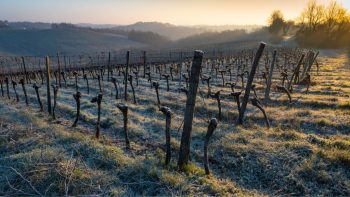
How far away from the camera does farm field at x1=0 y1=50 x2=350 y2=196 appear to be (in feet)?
24.3

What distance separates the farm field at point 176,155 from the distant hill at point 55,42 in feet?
303

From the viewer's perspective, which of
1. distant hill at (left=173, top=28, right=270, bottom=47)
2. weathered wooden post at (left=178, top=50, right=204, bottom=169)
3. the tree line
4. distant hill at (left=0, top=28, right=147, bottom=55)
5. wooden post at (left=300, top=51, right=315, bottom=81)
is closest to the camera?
weathered wooden post at (left=178, top=50, right=204, bottom=169)

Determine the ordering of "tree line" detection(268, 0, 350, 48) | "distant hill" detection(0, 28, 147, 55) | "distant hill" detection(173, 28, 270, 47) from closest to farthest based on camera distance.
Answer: "tree line" detection(268, 0, 350, 48) → "distant hill" detection(0, 28, 147, 55) → "distant hill" detection(173, 28, 270, 47)

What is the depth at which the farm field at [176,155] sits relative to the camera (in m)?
7.41

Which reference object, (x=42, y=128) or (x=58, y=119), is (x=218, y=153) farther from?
(x=58, y=119)

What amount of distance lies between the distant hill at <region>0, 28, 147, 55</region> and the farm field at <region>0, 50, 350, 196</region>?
303 feet

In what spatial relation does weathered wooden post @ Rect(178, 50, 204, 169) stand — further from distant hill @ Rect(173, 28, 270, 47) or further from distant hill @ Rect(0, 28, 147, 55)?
distant hill @ Rect(173, 28, 270, 47)

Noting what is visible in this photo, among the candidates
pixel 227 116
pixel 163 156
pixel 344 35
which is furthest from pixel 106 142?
pixel 344 35

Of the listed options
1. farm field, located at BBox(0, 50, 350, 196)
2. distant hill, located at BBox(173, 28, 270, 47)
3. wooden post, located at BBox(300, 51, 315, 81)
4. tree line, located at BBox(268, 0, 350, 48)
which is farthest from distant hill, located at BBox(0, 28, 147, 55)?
farm field, located at BBox(0, 50, 350, 196)

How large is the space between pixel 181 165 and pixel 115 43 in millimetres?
126425

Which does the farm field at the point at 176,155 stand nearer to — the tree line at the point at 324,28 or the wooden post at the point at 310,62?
the wooden post at the point at 310,62

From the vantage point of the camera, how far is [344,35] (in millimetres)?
79125

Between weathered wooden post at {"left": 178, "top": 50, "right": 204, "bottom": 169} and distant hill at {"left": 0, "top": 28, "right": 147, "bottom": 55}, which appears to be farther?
distant hill at {"left": 0, "top": 28, "right": 147, "bottom": 55}

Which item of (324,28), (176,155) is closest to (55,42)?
(324,28)
